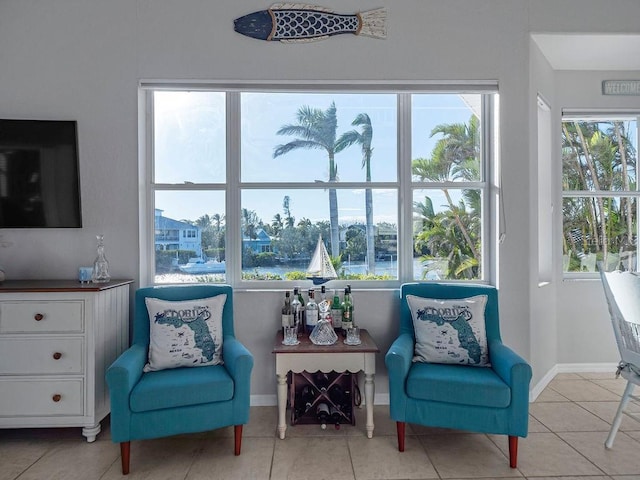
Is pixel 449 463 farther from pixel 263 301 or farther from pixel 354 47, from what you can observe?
pixel 354 47

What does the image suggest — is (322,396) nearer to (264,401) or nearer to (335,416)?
(335,416)

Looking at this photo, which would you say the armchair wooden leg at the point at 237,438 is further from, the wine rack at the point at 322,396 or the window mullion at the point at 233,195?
the window mullion at the point at 233,195

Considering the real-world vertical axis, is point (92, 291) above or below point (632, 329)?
above

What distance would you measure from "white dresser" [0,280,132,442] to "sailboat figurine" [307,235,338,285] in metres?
1.42

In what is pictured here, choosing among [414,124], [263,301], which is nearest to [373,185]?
[414,124]

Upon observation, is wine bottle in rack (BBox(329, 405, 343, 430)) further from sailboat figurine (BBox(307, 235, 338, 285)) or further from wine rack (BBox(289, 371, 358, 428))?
sailboat figurine (BBox(307, 235, 338, 285))

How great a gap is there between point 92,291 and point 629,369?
10.1 ft

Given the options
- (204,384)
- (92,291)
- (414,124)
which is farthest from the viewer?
(414,124)

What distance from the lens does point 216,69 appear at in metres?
2.89

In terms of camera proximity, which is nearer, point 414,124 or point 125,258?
point 125,258

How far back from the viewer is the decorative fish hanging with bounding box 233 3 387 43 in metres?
2.89

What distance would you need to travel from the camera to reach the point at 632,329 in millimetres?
2199

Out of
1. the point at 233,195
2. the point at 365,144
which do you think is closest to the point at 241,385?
the point at 233,195

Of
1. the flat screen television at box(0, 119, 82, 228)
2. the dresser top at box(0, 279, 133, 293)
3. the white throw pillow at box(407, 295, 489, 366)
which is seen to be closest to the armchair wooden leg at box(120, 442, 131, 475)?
the dresser top at box(0, 279, 133, 293)
